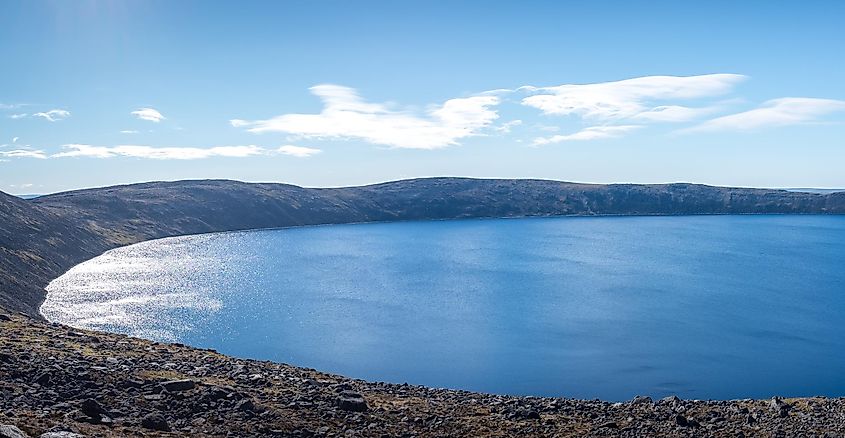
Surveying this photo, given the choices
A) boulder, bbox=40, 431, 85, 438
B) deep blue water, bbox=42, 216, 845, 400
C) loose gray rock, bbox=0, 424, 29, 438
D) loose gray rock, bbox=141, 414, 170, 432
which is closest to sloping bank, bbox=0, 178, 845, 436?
loose gray rock, bbox=141, 414, 170, 432

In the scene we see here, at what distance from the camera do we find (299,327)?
66.5m

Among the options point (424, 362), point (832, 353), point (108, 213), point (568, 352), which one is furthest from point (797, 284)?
A: point (108, 213)

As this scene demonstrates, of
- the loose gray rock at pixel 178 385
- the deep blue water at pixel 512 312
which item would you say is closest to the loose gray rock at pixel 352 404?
the loose gray rock at pixel 178 385

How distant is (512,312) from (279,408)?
175 feet

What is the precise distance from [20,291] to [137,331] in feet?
68.5

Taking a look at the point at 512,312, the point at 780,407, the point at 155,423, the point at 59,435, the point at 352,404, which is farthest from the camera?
the point at 512,312

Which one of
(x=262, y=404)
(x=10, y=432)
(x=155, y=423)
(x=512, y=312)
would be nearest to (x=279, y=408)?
(x=262, y=404)

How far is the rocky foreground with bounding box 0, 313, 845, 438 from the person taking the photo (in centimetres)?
1958

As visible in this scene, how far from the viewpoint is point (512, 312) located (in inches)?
2921

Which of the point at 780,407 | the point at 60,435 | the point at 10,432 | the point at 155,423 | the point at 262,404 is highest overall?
the point at 10,432

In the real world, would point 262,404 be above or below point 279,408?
above

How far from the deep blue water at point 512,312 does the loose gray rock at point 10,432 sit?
32.8 meters

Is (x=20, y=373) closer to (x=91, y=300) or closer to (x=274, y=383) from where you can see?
(x=274, y=383)

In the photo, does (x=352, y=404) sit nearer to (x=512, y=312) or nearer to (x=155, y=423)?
(x=155, y=423)
